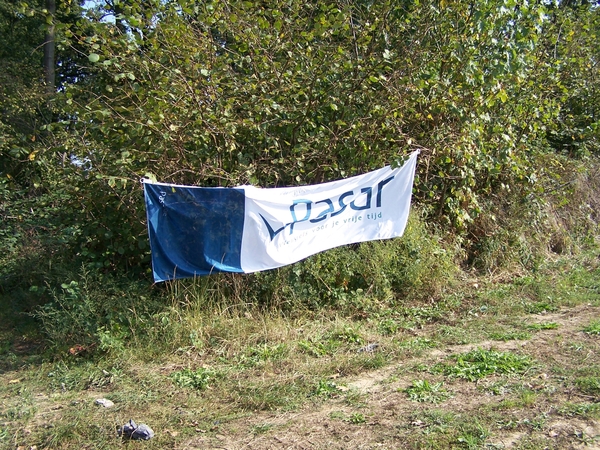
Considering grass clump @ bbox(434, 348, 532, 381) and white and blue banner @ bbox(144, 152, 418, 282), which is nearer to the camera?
grass clump @ bbox(434, 348, 532, 381)

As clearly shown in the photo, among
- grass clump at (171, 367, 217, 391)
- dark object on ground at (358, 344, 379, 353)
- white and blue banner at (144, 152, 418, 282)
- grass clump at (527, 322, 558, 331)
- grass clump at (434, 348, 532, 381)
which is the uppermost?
white and blue banner at (144, 152, 418, 282)

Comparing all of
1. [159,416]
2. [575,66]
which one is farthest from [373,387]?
[575,66]

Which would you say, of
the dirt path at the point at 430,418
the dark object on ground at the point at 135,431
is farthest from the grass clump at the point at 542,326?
the dark object on ground at the point at 135,431

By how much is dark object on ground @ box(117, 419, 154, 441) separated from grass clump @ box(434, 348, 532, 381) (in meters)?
2.53

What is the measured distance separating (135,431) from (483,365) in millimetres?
3035

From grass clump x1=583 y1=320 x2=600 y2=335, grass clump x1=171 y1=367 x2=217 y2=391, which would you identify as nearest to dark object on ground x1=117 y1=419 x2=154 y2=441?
grass clump x1=171 y1=367 x2=217 y2=391

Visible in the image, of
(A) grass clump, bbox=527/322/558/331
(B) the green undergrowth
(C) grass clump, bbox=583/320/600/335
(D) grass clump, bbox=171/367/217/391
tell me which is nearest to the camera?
(B) the green undergrowth

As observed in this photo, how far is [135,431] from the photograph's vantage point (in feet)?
12.6

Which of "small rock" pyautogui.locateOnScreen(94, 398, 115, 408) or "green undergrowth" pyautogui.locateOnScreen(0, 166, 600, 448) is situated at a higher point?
"green undergrowth" pyautogui.locateOnScreen(0, 166, 600, 448)

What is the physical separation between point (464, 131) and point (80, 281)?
522 cm

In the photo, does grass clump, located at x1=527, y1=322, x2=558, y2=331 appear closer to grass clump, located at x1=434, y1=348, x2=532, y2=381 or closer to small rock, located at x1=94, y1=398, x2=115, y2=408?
grass clump, located at x1=434, y1=348, x2=532, y2=381

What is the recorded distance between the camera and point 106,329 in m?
5.34

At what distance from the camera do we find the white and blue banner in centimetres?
543

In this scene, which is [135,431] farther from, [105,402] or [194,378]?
[194,378]
